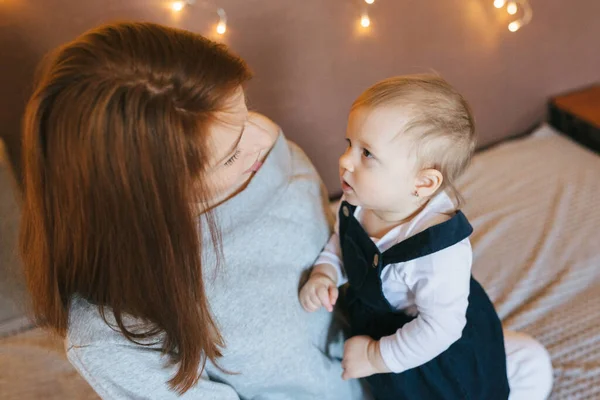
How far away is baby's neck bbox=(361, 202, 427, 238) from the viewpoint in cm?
86

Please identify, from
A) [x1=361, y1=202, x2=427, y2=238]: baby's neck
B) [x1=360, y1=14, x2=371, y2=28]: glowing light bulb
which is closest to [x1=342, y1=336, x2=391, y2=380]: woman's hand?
[x1=361, y1=202, x2=427, y2=238]: baby's neck

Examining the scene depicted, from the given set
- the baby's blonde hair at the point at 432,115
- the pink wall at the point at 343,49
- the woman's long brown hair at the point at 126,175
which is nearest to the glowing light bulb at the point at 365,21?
the pink wall at the point at 343,49

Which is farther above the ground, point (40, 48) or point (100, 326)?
point (40, 48)

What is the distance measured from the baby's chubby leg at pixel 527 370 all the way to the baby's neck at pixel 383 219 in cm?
35

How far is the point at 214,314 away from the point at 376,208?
1.01 ft

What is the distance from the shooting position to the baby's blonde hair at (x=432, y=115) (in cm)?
76

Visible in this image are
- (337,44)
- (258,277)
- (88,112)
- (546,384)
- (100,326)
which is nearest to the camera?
(88,112)

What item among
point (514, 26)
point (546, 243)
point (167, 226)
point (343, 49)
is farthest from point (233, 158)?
point (514, 26)

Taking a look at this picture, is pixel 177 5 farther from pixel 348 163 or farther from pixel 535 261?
pixel 535 261

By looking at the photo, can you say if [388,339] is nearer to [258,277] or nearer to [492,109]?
[258,277]

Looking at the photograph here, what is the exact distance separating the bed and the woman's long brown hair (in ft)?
1.62

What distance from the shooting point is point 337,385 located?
89 centimetres

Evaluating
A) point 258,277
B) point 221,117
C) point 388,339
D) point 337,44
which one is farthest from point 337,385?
point 337,44

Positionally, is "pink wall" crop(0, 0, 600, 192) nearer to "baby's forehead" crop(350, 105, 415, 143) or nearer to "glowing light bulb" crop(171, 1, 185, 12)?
"glowing light bulb" crop(171, 1, 185, 12)
